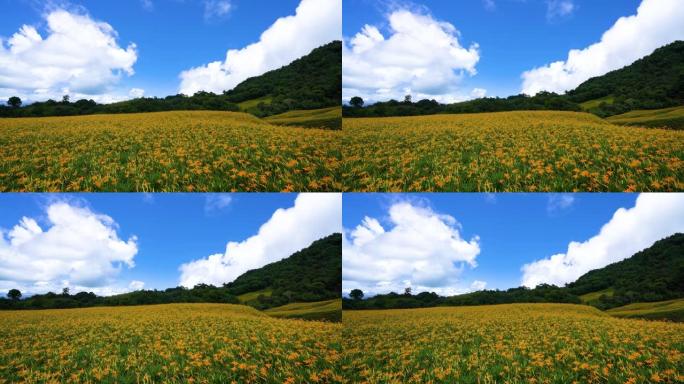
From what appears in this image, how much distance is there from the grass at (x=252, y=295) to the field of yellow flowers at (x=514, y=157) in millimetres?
4046

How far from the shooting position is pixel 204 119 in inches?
476

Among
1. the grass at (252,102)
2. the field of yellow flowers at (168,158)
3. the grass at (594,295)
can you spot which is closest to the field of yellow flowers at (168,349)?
the field of yellow flowers at (168,158)

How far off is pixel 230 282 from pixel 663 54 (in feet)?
40.6

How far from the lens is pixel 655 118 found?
10203 mm

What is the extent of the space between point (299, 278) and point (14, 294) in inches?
275

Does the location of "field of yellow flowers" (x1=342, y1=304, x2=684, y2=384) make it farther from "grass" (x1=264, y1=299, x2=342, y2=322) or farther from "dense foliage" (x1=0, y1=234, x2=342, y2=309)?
"dense foliage" (x1=0, y1=234, x2=342, y2=309)

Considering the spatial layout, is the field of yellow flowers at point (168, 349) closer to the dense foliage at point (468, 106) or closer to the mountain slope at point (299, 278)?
the mountain slope at point (299, 278)

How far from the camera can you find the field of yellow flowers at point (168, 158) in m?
8.02

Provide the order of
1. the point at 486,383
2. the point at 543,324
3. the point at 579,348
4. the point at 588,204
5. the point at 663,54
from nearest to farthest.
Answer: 1. the point at 486,383
2. the point at 579,348
3. the point at 588,204
4. the point at 543,324
5. the point at 663,54

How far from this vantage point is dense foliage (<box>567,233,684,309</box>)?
349 inches

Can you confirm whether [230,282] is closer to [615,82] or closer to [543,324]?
[543,324]

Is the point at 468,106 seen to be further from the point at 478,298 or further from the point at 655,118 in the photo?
the point at 478,298

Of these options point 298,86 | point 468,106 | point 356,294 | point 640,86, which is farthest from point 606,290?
point 298,86

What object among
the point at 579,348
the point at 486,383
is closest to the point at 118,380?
the point at 486,383
